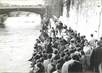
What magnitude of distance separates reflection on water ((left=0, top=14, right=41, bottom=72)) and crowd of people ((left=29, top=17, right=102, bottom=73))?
0.22ft

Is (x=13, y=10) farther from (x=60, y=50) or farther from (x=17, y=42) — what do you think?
(x=60, y=50)

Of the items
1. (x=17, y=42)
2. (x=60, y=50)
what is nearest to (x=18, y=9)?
(x=17, y=42)

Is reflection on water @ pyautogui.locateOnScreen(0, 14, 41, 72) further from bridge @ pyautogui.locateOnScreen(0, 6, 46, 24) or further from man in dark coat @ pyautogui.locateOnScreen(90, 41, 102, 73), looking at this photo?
man in dark coat @ pyautogui.locateOnScreen(90, 41, 102, 73)

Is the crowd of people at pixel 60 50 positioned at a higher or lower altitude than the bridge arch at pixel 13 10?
lower

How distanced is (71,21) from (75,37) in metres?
0.16

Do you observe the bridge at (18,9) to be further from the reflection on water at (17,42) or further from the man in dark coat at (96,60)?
the man in dark coat at (96,60)

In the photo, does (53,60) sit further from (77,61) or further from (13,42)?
(13,42)

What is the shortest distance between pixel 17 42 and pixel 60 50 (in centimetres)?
42

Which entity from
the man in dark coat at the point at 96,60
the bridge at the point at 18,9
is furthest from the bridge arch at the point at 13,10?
the man in dark coat at the point at 96,60

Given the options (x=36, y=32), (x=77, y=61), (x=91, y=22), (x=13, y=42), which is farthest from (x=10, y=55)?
(x=91, y=22)

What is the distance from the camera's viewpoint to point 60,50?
280cm

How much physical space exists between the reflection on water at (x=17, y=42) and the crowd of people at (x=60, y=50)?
67 millimetres

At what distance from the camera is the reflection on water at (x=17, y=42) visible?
9.12 ft

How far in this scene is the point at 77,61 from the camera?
2752mm
